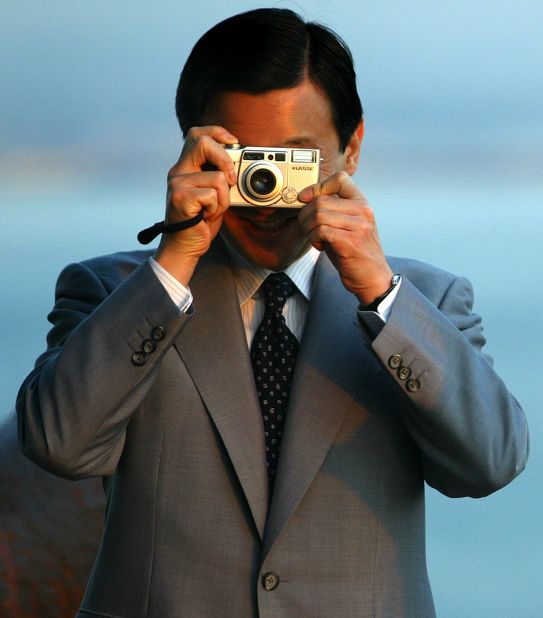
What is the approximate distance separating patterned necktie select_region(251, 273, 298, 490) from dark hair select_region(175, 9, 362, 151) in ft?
0.98

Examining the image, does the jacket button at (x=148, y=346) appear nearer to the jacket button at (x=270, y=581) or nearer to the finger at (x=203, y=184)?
the finger at (x=203, y=184)

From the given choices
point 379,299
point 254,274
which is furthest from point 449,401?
point 254,274

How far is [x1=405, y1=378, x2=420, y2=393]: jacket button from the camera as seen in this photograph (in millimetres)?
1812

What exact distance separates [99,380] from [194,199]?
0.92 feet

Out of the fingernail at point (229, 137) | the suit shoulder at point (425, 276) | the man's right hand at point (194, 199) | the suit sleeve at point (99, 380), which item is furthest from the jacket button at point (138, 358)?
the suit shoulder at point (425, 276)

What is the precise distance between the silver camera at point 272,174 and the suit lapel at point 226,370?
0.59 feet

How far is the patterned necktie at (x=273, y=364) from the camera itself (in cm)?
193

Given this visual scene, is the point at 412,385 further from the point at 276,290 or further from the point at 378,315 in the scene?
the point at 276,290

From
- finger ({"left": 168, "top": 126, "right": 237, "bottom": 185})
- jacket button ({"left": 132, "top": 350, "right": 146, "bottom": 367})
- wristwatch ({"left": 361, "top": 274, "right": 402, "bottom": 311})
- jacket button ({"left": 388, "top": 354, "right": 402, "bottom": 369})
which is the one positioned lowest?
jacket button ({"left": 388, "top": 354, "right": 402, "bottom": 369})

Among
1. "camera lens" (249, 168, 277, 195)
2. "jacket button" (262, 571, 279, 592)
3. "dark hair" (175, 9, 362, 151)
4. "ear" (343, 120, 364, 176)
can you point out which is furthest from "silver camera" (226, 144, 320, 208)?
"jacket button" (262, 571, 279, 592)

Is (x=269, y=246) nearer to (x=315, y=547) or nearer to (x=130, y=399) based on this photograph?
(x=130, y=399)

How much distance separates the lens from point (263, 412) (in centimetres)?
194

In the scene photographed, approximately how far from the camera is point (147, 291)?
1.85 metres

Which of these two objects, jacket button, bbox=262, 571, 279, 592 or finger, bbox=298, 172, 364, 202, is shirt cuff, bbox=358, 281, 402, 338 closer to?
finger, bbox=298, 172, 364, 202
